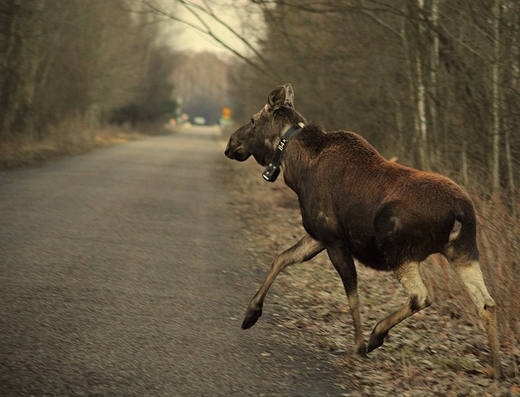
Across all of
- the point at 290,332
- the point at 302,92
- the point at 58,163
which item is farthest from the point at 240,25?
the point at 58,163

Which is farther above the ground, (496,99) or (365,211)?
(496,99)

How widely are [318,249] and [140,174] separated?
16.0 metres

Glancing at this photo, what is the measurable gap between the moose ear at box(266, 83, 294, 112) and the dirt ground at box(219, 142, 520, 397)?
1.96m

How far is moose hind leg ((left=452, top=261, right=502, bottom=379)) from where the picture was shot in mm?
5383

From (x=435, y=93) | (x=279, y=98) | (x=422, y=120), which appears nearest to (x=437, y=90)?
(x=435, y=93)

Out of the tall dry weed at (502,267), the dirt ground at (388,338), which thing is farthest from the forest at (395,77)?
the dirt ground at (388,338)

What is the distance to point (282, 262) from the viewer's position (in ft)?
20.8

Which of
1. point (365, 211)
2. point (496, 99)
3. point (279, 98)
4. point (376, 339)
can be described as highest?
point (496, 99)

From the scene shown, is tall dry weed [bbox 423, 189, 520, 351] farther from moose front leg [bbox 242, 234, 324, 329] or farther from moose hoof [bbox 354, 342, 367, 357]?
moose front leg [bbox 242, 234, 324, 329]

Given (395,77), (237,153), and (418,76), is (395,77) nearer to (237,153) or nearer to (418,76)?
(418,76)

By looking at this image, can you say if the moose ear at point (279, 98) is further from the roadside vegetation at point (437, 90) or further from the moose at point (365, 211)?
the roadside vegetation at point (437, 90)

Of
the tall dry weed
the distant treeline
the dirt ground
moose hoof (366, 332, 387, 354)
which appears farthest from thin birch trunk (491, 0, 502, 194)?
the distant treeline

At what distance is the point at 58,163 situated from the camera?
23625 millimetres

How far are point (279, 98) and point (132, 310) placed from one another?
226cm
